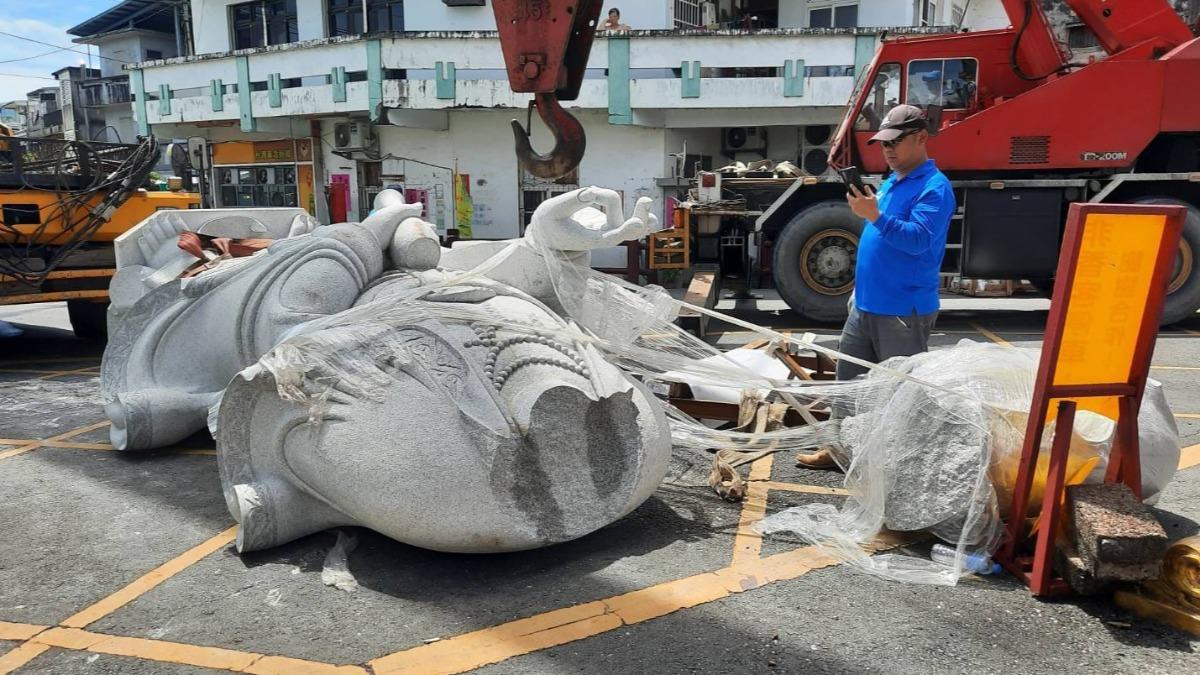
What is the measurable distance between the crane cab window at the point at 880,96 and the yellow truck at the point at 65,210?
6907mm

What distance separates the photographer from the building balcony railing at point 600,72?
1487 cm

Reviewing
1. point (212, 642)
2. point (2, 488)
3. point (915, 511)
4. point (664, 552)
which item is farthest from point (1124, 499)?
point (2, 488)

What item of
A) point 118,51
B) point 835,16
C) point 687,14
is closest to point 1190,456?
point 835,16

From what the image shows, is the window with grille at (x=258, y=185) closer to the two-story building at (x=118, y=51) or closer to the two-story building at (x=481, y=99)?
the two-story building at (x=481, y=99)

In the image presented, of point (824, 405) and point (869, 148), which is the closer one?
point (824, 405)

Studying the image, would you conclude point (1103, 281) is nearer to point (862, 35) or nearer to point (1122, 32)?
point (1122, 32)

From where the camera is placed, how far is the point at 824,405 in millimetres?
4543

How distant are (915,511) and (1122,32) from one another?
23.1 feet

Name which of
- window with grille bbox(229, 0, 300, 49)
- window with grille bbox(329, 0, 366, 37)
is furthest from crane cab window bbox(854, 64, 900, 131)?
window with grille bbox(229, 0, 300, 49)

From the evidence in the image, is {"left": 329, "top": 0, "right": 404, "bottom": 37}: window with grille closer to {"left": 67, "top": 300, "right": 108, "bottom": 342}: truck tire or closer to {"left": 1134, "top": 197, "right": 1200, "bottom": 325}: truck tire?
{"left": 67, "top": 300, "right": 108, "bottom": 342}: truck tire

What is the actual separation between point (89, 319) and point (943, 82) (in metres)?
9.01

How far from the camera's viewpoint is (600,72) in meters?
15.4

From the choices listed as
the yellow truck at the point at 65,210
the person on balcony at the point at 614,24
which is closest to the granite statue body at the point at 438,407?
the yellow truck at the point at 65,210

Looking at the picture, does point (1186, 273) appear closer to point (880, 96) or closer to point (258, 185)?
point (880, 96)
